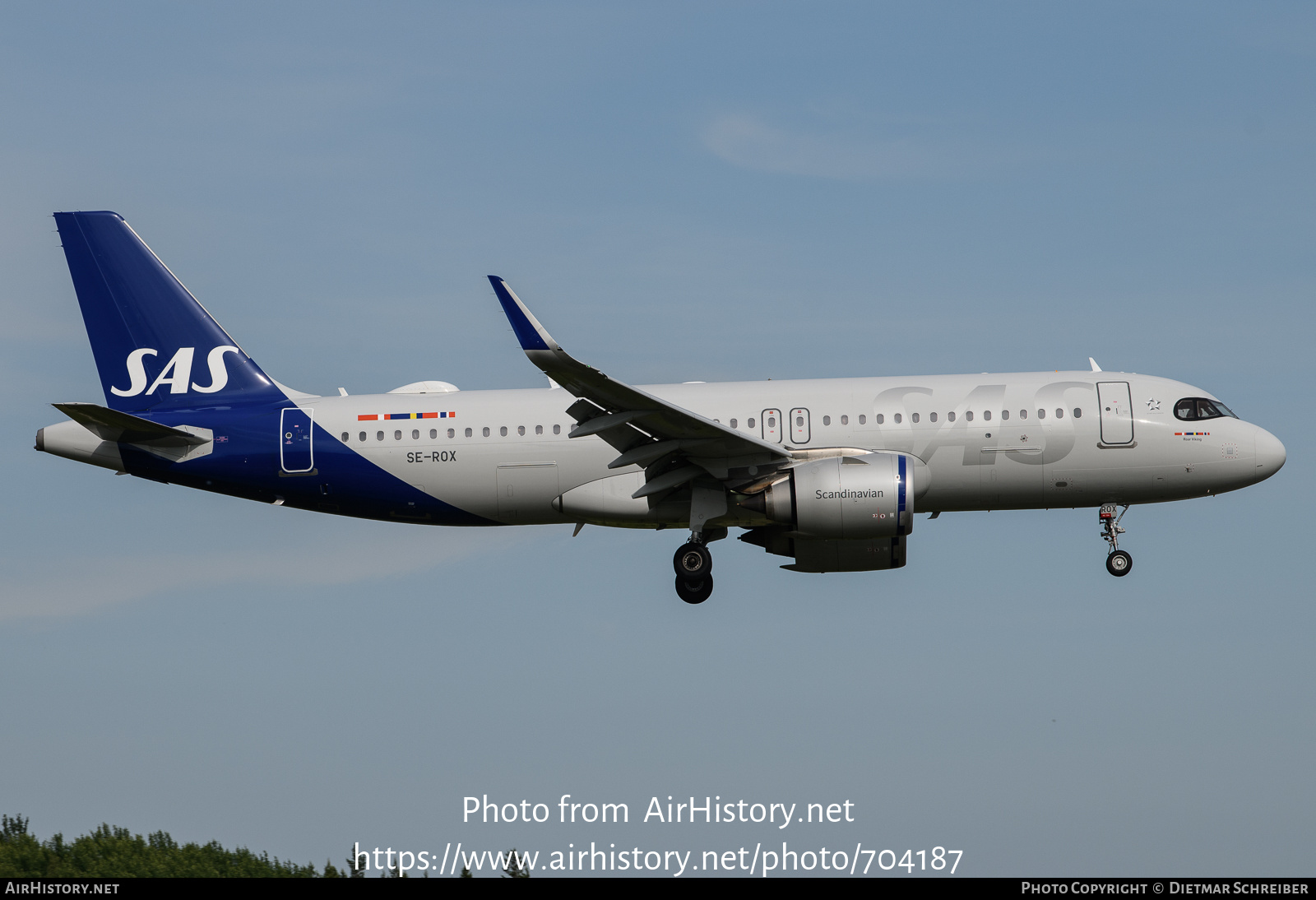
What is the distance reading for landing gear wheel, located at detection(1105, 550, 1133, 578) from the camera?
1198 inches

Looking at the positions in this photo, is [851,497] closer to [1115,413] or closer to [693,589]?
[693,589]

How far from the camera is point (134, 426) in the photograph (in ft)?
98.6

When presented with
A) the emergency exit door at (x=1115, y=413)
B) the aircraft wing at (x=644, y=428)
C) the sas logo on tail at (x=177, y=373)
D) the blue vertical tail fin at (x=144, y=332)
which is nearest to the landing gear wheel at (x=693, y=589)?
the aircraft wing at (x=644, y=428)

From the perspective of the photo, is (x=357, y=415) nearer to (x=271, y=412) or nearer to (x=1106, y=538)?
(x=271, y=412)

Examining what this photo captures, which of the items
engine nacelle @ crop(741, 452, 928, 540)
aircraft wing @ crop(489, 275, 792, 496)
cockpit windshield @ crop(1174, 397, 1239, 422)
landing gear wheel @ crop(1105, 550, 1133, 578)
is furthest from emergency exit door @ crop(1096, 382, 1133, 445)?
aircraft wing @ crop(489, 275, 792, 496)

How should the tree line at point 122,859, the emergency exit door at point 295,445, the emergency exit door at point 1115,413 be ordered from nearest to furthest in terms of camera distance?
1. the emergency exit door at point 1115,413
2. the emergency exit door at point 295,445
3. the tree line at point 122,859

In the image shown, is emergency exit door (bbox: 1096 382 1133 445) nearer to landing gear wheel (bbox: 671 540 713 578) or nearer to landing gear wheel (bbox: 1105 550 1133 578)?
landing gear wheel (bbox: 1105 550 1133 578)

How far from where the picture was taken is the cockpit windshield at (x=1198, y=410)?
29656mm

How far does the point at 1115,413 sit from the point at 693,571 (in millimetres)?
9311

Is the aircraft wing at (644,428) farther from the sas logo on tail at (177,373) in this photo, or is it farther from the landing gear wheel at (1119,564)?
the sas logo on tail at (177,373)

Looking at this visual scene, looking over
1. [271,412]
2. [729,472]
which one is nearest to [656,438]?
[729,472]

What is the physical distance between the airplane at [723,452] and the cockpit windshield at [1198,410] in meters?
0.04

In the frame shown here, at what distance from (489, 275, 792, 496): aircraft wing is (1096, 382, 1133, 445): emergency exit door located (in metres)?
6.57

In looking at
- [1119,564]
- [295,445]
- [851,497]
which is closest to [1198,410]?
[1119,564]
